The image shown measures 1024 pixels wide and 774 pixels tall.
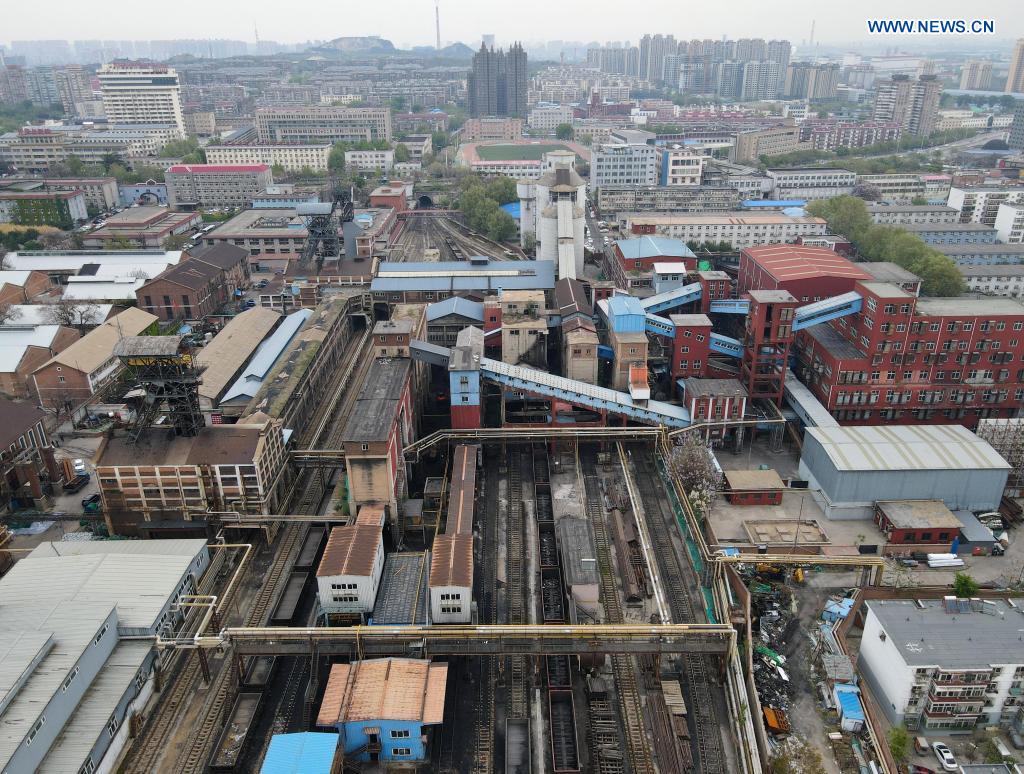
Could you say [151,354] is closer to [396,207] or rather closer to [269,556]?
[269,556]

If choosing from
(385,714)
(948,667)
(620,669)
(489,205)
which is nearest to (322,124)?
(489,205)

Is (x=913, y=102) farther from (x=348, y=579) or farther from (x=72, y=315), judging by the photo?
(x=348, y=579)

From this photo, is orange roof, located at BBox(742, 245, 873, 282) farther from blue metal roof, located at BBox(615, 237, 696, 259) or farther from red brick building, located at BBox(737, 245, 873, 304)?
blue metal roof, located at BBox(615, 237, 696, 259)

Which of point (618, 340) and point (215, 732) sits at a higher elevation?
point (618, 340)

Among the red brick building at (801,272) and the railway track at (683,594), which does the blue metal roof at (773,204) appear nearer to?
the red brick building at (801,272)

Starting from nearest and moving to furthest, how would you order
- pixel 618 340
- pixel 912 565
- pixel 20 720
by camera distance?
pixel 20 720, pixel 912 565, pixel 618 340

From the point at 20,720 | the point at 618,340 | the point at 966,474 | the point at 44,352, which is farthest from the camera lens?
the point at 44,352

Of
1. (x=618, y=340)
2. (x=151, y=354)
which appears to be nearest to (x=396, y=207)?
(x=618, y=340)
